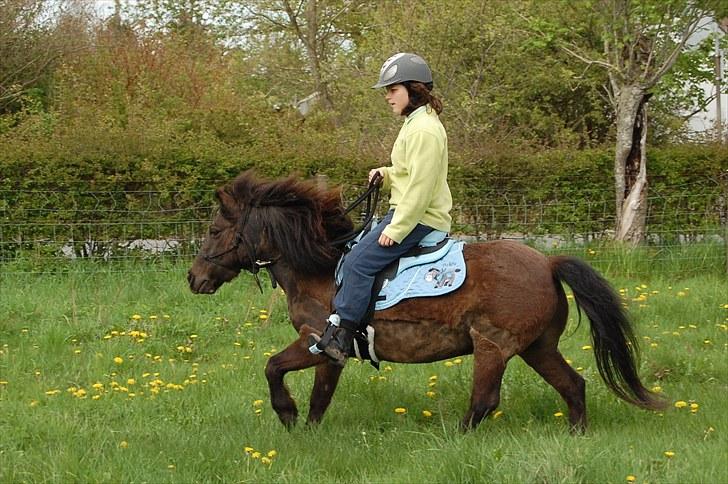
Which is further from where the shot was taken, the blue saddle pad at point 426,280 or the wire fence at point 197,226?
the wire fence at point 197,226

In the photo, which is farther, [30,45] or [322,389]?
[30,45]

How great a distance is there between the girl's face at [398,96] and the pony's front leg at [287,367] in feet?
5.07

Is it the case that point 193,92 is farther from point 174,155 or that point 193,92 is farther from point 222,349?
point 222,349

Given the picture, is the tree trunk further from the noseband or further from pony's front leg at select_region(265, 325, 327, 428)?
pony's front leg at select_region(265, 325, 327, 428)

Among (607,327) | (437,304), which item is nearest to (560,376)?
(607,327)

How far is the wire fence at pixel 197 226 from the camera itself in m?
12.2

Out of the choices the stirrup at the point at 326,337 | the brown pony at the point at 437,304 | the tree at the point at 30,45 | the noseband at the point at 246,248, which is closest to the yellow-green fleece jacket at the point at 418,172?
the brown pony at the point at 437,304

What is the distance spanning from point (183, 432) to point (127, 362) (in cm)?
227

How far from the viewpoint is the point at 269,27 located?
96.3 ft

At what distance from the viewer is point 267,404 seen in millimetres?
7293

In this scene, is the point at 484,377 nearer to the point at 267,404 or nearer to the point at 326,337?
the point at 326,337

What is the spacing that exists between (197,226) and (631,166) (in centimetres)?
595

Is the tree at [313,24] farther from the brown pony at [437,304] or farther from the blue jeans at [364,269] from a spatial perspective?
the blue jeans at [364,269]

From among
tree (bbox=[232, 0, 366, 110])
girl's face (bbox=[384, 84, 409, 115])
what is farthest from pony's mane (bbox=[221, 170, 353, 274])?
tree (bbox=[232, 0, 366, 110])
